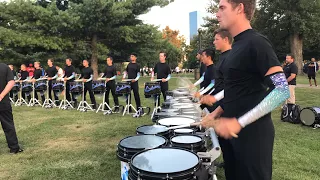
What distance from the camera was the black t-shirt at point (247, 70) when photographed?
174 centimetres

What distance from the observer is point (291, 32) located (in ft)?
99.5

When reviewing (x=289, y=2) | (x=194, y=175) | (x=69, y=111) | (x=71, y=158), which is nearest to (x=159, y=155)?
(x=194, y=175)

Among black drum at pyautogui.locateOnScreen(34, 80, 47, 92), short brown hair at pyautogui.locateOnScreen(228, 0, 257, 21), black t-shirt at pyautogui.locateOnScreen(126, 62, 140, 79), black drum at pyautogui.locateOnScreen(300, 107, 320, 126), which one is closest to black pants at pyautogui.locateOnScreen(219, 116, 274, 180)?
short brown hair at pyautogui.locateOnScreen(228, 0, 257, 21)

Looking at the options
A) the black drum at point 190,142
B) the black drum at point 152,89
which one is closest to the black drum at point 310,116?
the black drum at point 152,89

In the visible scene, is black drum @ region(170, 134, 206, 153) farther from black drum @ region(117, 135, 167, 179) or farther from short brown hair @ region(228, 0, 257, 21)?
short brown hair @ region(228, 0, 257, 21)

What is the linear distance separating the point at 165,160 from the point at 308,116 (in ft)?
21.1

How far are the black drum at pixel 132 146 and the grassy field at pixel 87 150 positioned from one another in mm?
1652

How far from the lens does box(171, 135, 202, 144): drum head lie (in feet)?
9.51

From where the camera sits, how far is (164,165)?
2.18m

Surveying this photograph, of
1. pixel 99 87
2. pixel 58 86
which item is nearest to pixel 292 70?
pixel 99 87

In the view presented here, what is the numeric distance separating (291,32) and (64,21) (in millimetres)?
25150

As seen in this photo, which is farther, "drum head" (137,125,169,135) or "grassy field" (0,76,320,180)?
"grassy field" (0,76,320,180)

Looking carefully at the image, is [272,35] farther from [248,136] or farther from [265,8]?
[248,136]

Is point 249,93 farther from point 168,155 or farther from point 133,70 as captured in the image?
point 133,70
